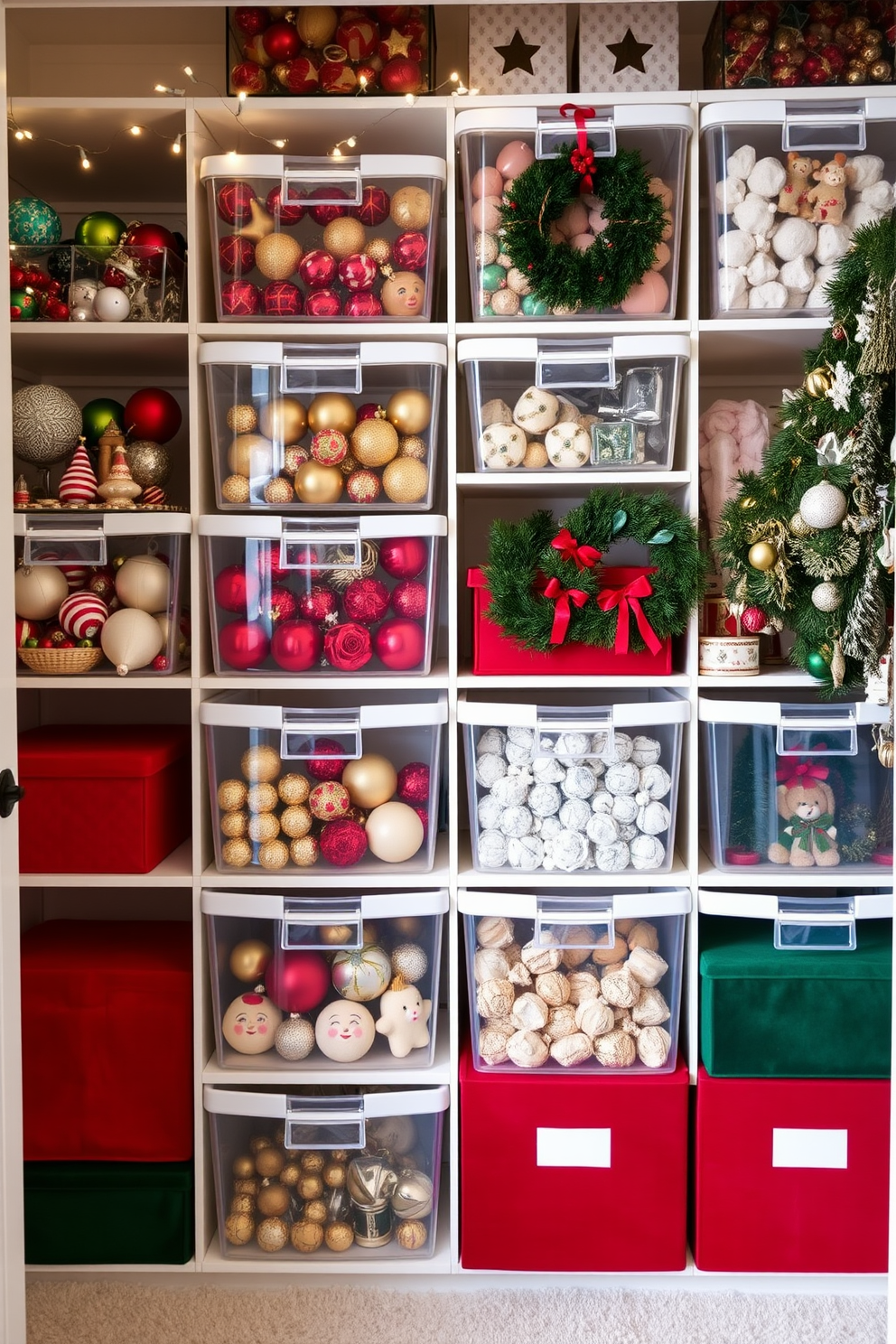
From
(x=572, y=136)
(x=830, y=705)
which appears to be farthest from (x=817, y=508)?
(x=572, y=136)

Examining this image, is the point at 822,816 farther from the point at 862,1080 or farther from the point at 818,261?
the point at 818,261

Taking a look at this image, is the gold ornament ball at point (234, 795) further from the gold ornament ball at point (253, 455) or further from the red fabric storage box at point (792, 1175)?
the red fabric storage box at point (792, 1175)

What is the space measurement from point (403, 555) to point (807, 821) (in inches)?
32.8

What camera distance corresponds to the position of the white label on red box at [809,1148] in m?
1.89

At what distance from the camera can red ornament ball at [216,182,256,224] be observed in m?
1.87

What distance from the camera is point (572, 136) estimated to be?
1833 millimetres

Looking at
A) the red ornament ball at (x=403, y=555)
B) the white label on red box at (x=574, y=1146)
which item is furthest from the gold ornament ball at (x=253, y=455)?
the white label on red box at (x=574, y=1146)

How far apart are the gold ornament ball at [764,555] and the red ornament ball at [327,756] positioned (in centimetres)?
76

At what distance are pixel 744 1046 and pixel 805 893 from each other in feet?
1.52

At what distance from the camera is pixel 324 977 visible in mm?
1961

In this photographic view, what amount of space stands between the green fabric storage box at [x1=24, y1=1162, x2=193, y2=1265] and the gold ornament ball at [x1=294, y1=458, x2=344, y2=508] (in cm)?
122

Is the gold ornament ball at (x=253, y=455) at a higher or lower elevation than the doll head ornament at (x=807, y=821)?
higher

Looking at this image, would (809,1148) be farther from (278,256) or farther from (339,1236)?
(278,256)

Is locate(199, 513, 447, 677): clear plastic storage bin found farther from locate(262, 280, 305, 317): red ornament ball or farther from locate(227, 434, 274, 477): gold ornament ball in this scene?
locate(262, 280, 305, 317): red ornament ball
